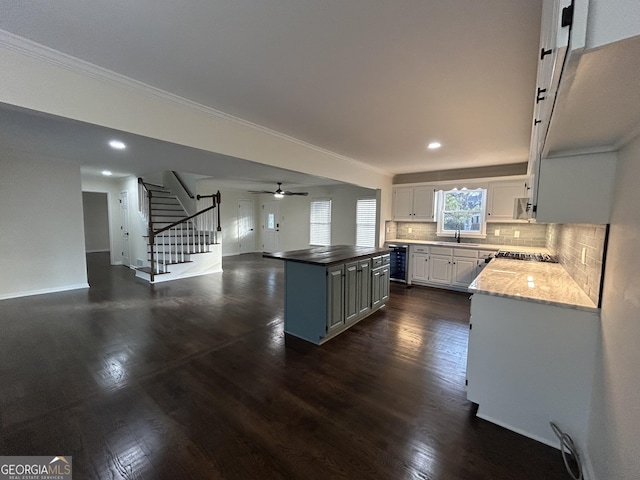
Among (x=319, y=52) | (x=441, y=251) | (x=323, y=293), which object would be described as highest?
(x=319, y=52)

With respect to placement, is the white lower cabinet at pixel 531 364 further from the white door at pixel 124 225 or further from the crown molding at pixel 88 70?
the white door at pixel 124 225

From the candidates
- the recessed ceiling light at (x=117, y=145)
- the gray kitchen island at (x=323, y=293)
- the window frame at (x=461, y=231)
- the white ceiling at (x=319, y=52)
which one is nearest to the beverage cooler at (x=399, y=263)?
the window frame at (x=461, y=231)

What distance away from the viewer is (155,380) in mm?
2373

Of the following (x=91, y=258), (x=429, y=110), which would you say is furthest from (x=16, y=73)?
(x=91, y=258)

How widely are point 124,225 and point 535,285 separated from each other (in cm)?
918

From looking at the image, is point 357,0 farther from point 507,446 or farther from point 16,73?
point 507,446

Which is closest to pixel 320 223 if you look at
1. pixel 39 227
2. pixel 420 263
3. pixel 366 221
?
pixel 366 221

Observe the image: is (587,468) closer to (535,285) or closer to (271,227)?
(535,285)

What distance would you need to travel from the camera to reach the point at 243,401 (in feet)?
6.97

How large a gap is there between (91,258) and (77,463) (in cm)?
960

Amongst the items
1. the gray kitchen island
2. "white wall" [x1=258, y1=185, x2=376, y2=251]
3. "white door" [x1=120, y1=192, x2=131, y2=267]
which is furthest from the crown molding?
"white door" [x1=120, y1=192, x2=131, y2=267]

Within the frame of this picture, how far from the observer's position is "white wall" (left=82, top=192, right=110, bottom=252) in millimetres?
10202

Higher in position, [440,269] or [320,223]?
[320,223]

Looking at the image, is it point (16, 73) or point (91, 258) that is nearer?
point (16, 73)
